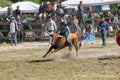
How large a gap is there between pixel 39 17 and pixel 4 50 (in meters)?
5.87

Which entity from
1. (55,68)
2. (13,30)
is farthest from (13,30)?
(55,68)

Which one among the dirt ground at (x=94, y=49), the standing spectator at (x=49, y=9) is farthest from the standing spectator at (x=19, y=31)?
the standing spectator at (x=49, y=9)

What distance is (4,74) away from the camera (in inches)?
591

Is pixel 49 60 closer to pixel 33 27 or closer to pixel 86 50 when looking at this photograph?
pixel 86 50

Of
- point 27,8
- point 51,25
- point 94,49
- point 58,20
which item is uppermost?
point 51,25

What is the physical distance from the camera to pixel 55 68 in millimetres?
16031

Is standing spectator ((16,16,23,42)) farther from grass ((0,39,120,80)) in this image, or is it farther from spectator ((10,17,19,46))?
grass ((0,39,120,80))

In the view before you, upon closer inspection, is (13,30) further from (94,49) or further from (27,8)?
(27,8)

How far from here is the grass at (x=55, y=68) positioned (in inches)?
552

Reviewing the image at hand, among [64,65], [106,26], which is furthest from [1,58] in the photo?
[106,26]

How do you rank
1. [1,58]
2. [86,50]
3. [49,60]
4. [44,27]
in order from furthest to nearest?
[44,27] → [86,50] → [1,58] → [49,60]

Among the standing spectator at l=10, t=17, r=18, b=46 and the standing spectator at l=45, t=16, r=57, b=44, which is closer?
the standing spectator at l=45, t=16, r=57, b=44

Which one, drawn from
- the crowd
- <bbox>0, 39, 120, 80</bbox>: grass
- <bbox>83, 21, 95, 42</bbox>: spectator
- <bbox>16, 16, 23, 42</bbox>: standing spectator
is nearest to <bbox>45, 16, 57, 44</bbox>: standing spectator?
the crowd

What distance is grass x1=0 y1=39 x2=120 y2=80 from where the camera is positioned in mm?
14028
